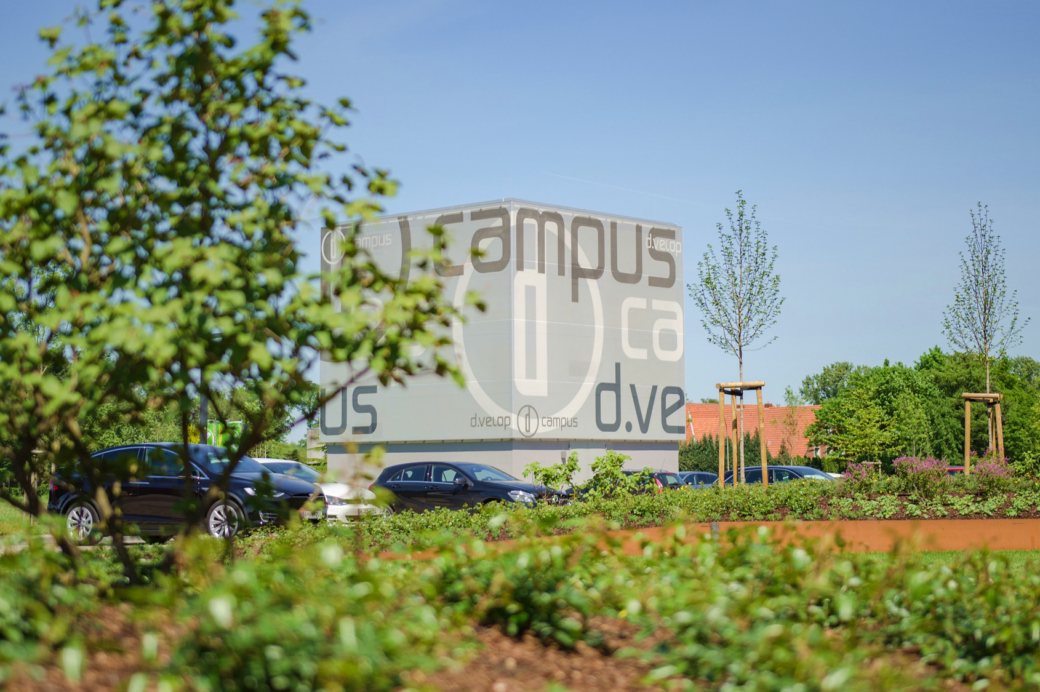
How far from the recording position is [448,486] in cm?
1803

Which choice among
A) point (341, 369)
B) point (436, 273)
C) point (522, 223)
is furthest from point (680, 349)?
point (436, 273)

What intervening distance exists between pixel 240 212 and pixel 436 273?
1.00 metres

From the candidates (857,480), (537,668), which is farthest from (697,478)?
(537,668)

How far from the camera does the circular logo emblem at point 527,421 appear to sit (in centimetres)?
3403

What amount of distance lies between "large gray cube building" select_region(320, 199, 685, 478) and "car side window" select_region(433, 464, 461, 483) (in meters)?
15.2

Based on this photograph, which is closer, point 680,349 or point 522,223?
point 522,223

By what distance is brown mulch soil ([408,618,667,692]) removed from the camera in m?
3.51

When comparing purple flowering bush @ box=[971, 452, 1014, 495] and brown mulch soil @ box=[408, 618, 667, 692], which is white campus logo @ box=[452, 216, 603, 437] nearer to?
purple flowering bush @ box=[971, 452, 1014, 495]

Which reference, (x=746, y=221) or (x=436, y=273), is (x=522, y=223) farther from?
(x=436, y=273)

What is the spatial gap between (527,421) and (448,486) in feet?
53.3

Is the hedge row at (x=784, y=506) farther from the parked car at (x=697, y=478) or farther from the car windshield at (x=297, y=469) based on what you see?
the parked car at (x=697, y=478)

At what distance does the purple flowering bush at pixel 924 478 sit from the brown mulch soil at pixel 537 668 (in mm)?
11369

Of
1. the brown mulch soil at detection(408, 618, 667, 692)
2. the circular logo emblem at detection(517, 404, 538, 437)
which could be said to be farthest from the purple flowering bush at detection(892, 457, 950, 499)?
the circular logo emblem at detection(517, 404, 538, 437)

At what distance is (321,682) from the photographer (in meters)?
2.88
